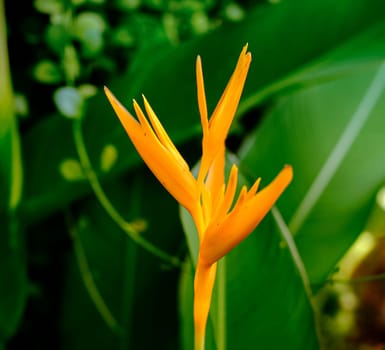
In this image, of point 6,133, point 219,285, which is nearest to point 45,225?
point 6,133

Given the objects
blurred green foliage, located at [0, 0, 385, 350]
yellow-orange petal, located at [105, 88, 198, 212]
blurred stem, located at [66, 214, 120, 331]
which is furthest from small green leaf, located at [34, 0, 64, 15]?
yellow-orange petal, located at [105, 88, 198, 212]

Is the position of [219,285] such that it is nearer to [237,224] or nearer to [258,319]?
[258,319]

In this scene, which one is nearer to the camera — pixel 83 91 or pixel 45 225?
pixel 83 91

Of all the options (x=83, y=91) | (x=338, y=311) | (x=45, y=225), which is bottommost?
(x=338, y=311)

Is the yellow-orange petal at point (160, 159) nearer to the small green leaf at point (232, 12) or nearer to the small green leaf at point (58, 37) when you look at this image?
the small green leaf at point (58, 37)

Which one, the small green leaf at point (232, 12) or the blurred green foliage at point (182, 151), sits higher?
the small green leaf at point (232, 12)

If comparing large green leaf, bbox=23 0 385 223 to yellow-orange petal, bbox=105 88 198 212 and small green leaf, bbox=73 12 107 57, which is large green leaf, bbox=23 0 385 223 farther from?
yellow-orange petal, bbox=105 88 198 212

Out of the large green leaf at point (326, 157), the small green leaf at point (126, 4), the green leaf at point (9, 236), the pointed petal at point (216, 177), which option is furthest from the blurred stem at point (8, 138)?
the pointed petal at point (216, 177)
